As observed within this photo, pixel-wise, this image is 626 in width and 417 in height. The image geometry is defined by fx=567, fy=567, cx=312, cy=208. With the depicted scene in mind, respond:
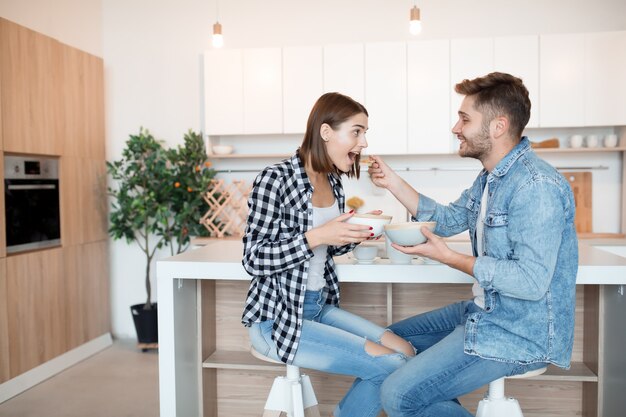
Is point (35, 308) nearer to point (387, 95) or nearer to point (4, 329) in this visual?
point (4, 329)

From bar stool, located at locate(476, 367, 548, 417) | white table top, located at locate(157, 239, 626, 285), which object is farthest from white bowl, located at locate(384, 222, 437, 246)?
bar stool, located at locate(476, 367, 548, 417)

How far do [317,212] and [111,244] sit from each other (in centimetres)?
309

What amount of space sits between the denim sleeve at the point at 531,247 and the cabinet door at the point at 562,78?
2.68 m

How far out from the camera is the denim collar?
1.55 metres

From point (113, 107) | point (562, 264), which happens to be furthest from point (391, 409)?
point (113, 107)

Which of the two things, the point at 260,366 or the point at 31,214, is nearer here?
the point at 260,366

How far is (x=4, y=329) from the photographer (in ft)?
10.00

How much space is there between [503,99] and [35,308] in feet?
9.56

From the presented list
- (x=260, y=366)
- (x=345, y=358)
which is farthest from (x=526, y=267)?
(x=260, y=366)

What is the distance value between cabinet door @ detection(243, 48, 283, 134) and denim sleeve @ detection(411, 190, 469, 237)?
7.32ft

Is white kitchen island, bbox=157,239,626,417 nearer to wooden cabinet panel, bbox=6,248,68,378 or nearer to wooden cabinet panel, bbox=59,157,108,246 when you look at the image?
wooden cabinet panel, bbox=6,248,68,378

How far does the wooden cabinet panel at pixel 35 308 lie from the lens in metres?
3.13

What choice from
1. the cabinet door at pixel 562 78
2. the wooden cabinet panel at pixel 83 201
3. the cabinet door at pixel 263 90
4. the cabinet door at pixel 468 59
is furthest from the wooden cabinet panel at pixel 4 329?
the cabinet door at pixel 562 78

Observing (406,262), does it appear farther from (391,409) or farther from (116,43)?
(116,43)
